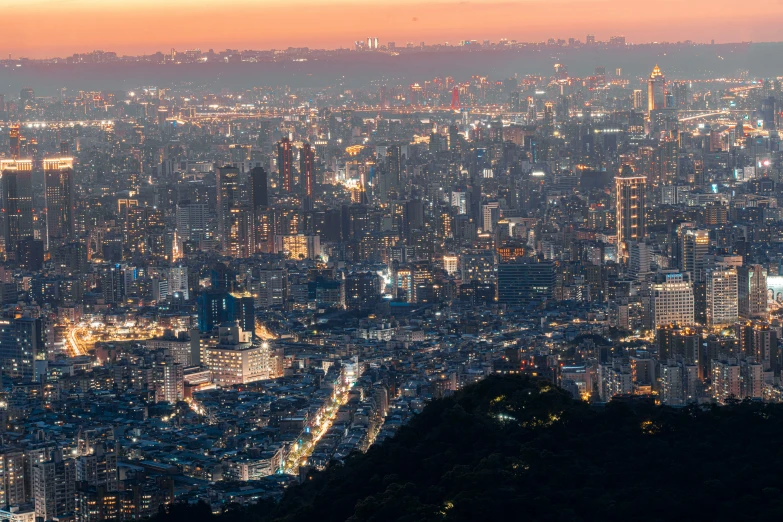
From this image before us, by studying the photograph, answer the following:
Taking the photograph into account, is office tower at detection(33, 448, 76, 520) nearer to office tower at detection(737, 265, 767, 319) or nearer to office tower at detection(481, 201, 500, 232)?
office tower at detection(737, 265, 767, 319)

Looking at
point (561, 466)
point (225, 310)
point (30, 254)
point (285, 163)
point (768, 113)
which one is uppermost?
point (768, 113)

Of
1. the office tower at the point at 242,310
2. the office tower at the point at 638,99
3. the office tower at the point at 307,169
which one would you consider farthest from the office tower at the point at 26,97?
the office tower at the point at 242,310

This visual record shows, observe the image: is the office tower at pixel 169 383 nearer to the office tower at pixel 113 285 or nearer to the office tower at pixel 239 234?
the office tower at pixel 113 285

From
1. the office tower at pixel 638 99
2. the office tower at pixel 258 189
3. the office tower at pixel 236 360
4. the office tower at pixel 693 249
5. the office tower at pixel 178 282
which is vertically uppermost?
the office tower at pixel 638 99

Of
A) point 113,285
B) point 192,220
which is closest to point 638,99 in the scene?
point 192,220

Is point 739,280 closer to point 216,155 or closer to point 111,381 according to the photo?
point 111,381

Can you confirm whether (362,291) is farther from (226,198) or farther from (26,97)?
(26,97)
